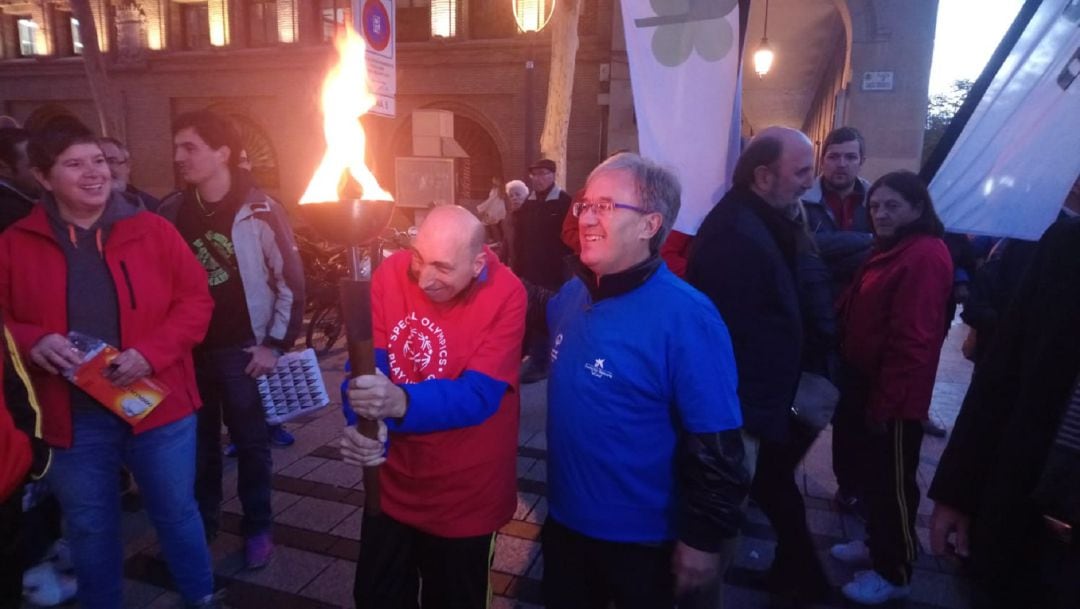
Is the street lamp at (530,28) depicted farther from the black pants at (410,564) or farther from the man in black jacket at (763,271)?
the black pants at (410,564)

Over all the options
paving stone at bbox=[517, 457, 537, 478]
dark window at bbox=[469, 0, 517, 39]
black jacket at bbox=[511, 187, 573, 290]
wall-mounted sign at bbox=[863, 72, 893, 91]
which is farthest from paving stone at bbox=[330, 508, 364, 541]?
dark window at bbox=[469, 0, 517, 39]

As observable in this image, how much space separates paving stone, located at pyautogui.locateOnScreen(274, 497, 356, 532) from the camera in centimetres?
392

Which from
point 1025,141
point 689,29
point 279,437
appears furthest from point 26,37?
point 1025,141

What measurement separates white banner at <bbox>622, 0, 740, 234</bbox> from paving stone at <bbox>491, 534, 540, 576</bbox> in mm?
1934

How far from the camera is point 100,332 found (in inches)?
99.8

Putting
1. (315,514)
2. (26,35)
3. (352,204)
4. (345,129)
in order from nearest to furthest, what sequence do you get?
(352,204) < (345,129) < (315,514) < (26,35)

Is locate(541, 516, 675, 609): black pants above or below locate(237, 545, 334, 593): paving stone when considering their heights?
above

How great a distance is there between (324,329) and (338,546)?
5.81 metres

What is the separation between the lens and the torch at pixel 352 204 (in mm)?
1250

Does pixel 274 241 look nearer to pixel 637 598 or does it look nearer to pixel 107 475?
pixel 107 475

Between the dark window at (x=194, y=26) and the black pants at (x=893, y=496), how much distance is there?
876 inches

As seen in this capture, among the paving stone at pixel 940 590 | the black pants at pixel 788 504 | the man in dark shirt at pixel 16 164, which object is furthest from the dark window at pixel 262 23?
the paving stone at pixel 940 590

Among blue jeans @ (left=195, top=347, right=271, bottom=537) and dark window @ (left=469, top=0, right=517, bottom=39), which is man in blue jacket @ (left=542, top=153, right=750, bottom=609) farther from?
dark window @ (left=469, top=0, right=517, bottom=39)

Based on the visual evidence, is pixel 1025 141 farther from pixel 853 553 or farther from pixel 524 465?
pixel 524 465
